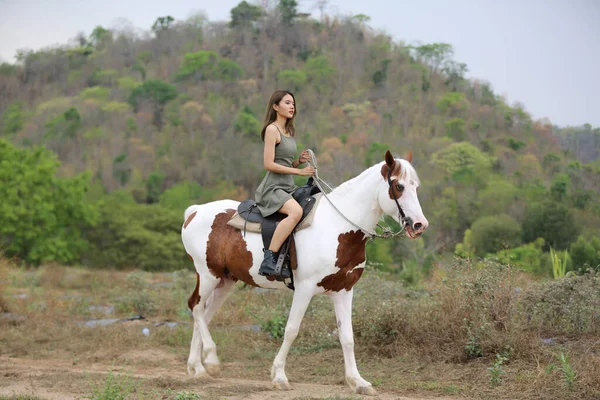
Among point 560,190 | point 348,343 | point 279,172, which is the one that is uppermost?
point 279,172

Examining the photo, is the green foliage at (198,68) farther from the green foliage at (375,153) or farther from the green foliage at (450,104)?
the green foliage at (375,153)

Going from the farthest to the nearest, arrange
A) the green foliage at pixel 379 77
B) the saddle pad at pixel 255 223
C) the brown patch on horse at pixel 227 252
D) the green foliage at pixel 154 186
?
1. the green foliage at pixel 379 77
2. the green foliage at pixel 154 186
3. the brown patch on horse at pixel 227 252
4. the saddle pad at pixel 255 223

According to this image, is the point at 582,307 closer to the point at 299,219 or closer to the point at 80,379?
the point at 299,219

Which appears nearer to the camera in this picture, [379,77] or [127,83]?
[379,77]

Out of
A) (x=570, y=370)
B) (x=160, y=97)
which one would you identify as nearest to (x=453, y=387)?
(x=570, y=370)

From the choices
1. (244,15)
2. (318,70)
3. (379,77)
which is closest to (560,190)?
(379,77)

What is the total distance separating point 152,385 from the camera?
6.95m

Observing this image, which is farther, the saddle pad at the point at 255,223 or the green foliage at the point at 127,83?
the green foliage at the point at 127,83

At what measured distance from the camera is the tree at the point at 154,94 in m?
76.2

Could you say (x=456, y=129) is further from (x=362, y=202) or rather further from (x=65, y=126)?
(x=362, y=202)

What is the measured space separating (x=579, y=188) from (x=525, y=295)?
25.7m

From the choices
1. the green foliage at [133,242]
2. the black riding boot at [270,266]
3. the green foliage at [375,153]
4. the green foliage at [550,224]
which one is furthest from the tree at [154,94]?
the black riding boot at [270,266]

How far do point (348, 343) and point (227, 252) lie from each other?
5.47 ft

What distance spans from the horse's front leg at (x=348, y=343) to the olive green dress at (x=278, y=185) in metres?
1.09
